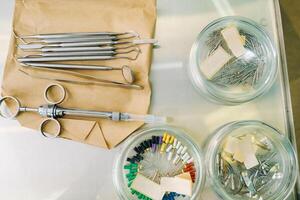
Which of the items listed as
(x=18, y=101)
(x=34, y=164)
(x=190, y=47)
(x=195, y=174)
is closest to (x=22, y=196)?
(x=34, y=164)

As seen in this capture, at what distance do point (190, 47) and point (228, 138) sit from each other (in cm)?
24

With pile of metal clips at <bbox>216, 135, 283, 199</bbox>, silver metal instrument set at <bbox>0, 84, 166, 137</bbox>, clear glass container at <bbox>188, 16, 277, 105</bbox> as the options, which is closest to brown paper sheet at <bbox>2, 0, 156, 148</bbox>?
silver metal instrument set at <bbox>0, 84, 166, 137</bbox>

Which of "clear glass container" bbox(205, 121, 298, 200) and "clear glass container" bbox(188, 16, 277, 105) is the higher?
"clear glass container" bbox(188, 16, 277, 105)

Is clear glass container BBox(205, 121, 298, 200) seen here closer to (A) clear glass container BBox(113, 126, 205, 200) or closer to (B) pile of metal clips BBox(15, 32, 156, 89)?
(A) clear glass container BBox(113, 126, 205, 200)

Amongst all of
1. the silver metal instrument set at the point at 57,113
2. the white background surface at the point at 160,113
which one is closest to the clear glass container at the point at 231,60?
the white background surface at the point at 160,113

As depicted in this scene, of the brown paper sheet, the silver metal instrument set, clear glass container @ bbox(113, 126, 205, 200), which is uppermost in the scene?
the brown paper sheet

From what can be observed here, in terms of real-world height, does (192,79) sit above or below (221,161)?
above

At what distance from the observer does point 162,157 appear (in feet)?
2.71

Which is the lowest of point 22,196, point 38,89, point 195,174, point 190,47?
point 22,196

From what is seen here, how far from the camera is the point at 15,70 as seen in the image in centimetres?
86

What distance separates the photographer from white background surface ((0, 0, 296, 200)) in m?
0.82

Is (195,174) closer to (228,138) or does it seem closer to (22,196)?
(228,138)

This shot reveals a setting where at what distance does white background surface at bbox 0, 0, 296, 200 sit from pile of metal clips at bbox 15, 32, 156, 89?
6 cm

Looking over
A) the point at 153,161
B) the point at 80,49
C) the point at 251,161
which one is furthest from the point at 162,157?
the point at 80,49
